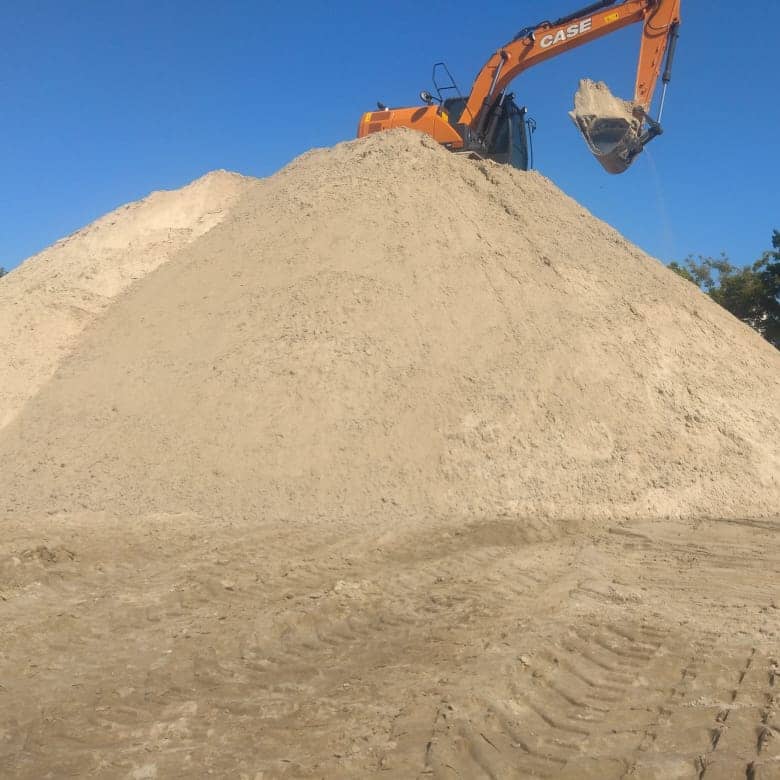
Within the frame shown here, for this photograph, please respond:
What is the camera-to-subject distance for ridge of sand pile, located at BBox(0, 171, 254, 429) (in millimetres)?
9734

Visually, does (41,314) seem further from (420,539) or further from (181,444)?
(420,539)

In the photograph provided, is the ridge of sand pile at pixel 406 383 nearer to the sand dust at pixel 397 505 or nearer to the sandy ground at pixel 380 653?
the sand dust at pixel 397 505

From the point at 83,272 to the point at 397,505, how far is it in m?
7.04

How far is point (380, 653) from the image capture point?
171 inches

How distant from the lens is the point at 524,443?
25.2 feet

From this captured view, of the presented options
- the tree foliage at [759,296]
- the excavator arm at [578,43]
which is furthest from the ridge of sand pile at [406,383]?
the tree foliage at [759,296]

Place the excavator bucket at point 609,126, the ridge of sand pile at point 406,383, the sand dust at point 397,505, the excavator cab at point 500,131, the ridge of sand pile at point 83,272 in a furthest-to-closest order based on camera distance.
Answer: the excavator cab at point 500,131 → the excavator bucket at point 609,126 → the ridge of sand pile at point 83,272 → the ridge of sand pile at point 406,383 → the sand dust at point 397,505

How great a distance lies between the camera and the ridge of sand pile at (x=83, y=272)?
383 inches

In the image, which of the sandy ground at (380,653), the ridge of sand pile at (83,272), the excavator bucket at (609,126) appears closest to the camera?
the sandy ground at (380,653)

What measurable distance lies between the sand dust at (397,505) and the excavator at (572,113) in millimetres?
960

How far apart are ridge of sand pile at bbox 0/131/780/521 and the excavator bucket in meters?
1.17

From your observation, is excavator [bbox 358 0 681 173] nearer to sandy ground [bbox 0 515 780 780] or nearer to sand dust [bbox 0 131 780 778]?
sand dust [bbox 0 131 780 778]

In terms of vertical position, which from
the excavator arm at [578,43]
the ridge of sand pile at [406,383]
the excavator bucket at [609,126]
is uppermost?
the excavator arm at [578,43]

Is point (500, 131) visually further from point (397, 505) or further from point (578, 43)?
point (397, 505)
